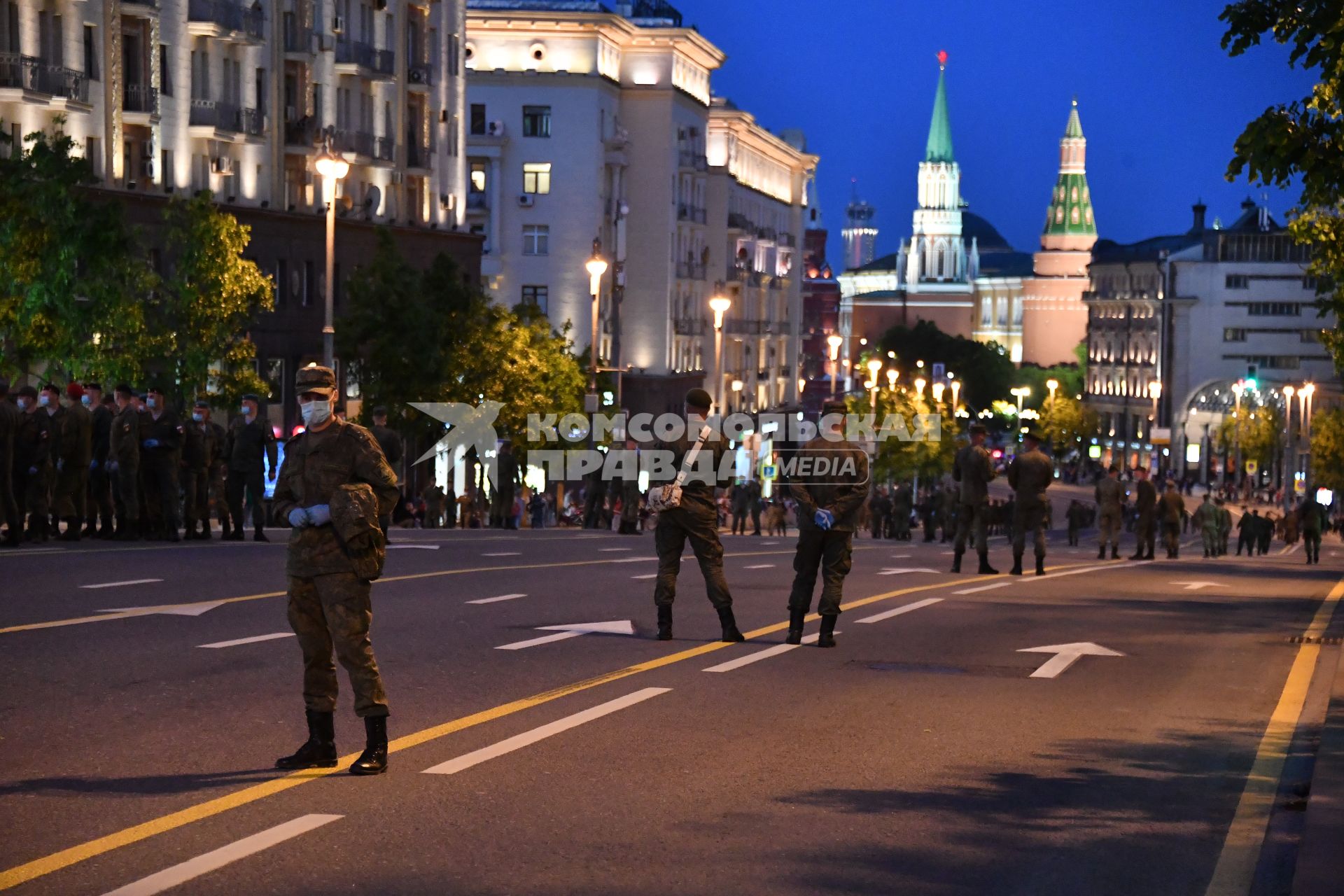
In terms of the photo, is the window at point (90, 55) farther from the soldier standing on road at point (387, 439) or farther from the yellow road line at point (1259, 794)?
the yellow road line at point (1259, 794)

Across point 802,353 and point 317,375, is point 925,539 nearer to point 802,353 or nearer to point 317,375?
point 317,375

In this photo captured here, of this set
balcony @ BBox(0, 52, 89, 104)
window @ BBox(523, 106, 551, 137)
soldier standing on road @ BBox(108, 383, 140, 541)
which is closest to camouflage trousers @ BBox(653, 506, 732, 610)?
soldier standing on road @ BBox(108, 383, 140, 541)

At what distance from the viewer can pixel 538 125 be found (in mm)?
88062

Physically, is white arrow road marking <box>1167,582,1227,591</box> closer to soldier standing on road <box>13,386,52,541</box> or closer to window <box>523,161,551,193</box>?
soldier standing on road <box>13,386,52,541</box>

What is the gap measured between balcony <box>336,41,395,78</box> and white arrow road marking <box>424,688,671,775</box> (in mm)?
51557

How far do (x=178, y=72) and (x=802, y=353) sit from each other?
118m

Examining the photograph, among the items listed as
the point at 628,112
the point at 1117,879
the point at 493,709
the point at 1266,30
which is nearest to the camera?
the point at 1117,879

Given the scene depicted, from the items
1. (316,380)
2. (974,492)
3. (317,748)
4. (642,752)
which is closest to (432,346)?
(974,492)

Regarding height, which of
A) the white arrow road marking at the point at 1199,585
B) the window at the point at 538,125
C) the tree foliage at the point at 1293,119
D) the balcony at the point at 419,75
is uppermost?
the window at the point at 538,125

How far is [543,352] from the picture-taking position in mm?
57469

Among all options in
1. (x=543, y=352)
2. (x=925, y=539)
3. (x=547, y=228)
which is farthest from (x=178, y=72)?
(x=547, y=228)

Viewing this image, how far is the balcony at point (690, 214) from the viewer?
100 m

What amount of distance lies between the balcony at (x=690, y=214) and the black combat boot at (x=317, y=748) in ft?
296

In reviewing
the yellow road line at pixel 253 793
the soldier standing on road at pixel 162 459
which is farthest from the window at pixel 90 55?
the yellow road line at pixel 253 793
